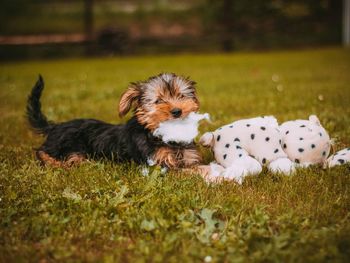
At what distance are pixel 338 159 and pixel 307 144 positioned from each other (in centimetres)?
36

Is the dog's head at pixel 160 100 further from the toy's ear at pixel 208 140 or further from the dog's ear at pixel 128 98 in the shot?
the toy's ear at pixel 208 140

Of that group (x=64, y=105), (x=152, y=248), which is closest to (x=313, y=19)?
(x=64, y=105)

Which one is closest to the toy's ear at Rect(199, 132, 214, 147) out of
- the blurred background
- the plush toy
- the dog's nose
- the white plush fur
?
the plush toy

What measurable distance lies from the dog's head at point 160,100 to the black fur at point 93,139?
22cm

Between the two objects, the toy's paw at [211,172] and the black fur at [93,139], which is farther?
the black fur at [93,139]

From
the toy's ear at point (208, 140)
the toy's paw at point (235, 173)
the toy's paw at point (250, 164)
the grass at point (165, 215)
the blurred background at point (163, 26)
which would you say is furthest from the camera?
the blurred background at point (163, 26)

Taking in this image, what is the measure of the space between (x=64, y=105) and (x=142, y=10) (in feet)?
102

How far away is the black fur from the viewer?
5.02 metres

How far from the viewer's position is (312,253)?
10.4ft

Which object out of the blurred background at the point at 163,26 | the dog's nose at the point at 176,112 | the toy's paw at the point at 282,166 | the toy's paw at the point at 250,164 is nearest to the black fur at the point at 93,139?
the dog's nose at the point at 176,112

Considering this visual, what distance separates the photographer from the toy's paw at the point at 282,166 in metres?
4.70

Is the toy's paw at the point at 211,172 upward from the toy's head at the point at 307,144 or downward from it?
downward

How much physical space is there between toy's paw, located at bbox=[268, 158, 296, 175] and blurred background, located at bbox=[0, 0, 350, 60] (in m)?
23.7

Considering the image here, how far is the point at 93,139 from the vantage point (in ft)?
18.3
